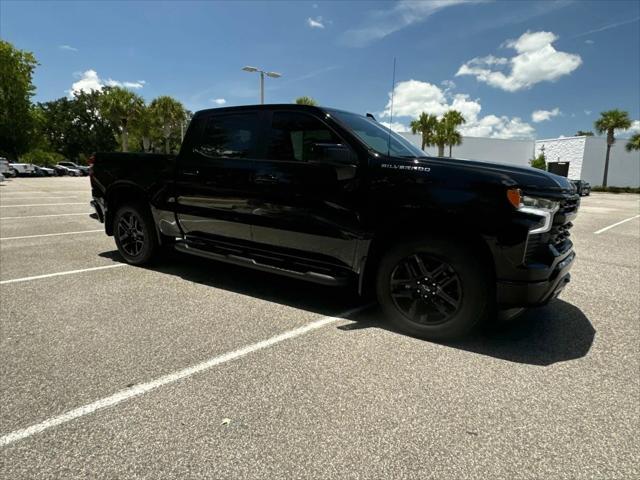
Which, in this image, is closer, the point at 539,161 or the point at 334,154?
the point at 334,154

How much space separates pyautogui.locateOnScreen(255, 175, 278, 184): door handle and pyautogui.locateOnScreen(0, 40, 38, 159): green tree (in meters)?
55.2

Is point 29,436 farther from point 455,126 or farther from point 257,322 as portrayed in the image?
point 455,126

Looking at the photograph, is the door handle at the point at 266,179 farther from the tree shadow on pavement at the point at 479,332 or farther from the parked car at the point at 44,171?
the parked car at the point at 44,171

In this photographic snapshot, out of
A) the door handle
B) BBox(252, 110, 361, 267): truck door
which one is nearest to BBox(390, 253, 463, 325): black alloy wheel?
BBox(252, 110, 361, 267): truck door

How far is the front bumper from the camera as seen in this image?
295cm

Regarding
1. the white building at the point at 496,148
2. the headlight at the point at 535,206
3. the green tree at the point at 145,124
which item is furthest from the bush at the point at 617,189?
the green tree at the point at 145,124

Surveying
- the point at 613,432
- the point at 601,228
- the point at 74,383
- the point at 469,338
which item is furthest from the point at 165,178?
the point at 601,228

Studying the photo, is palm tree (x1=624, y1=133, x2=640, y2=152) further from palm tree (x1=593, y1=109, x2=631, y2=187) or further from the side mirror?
the side mirror

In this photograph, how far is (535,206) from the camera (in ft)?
9.63

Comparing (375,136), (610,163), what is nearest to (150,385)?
(375,136)

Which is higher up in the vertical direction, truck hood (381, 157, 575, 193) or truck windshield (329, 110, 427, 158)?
truck windshield (329, 110, 427, 158)

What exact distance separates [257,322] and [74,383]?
57.6 inches

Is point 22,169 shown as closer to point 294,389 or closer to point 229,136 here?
point 229,136

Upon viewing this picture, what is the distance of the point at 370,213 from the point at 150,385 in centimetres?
206
